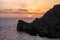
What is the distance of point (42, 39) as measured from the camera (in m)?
23.5

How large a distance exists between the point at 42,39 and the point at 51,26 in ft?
6.37

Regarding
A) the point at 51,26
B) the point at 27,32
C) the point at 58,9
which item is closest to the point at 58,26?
the point at 51,26

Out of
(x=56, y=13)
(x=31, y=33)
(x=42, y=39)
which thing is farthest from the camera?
(x=31, y=33)

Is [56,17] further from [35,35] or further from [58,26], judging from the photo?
[35,35]

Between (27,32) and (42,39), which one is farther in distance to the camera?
(27,32)

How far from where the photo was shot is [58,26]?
79.3 feet

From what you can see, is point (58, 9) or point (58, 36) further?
point (58, 9)

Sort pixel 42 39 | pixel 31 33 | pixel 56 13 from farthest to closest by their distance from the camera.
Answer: pixel 31 33 < pixel 56 13 < pixel 42 39

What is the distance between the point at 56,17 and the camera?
25.0 metres

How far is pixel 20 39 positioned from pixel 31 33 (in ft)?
9.64

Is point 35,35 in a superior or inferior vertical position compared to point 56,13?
inferior

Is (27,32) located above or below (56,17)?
below

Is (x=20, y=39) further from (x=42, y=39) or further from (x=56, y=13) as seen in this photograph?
(x=56, y=13)

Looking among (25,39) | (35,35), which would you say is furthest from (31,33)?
(25,39)
